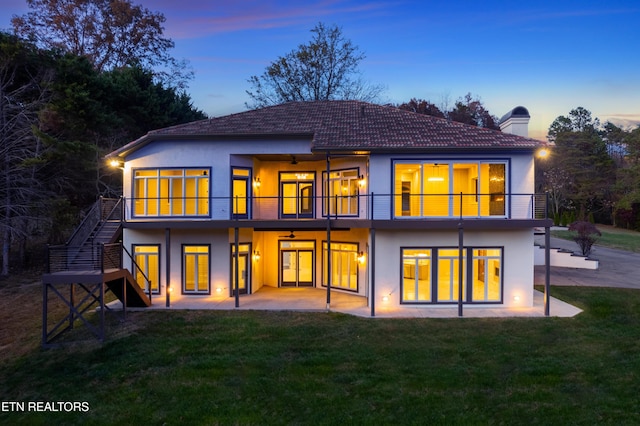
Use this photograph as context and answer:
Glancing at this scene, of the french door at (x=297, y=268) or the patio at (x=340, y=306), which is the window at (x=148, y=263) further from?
the french door at (x=297, y=268)

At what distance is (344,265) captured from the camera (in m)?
16.8

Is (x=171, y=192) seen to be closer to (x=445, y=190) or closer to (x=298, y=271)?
(x=298, y=271)

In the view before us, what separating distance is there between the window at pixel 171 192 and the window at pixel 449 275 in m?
8.61

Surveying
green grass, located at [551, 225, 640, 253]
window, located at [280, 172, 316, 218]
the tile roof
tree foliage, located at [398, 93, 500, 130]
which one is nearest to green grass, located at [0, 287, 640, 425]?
window, located at [280, 172, 316, 218]

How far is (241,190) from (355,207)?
497cm

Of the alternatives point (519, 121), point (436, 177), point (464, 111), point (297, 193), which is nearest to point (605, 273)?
point (519, 121)

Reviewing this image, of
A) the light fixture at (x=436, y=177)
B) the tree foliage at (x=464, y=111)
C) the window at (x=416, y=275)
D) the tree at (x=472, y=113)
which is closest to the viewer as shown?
the window at (x=416, y=275)

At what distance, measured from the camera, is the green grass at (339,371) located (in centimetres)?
707

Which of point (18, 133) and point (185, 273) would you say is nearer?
point (185, 273)

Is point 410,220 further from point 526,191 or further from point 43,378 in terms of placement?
point 43,378

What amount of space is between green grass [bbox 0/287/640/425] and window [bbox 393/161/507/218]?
13.7 feet

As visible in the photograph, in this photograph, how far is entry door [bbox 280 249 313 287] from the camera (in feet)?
59.5

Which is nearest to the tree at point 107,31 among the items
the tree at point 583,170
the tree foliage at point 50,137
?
the tree foliage at point 50,137

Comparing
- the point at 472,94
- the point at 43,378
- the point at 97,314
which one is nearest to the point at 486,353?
the point at 43,378
